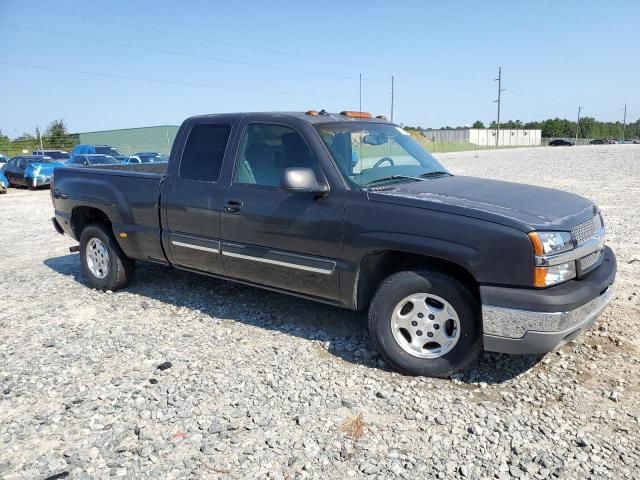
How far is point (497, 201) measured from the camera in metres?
3.73

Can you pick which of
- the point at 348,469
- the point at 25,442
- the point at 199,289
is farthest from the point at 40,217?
the point at 348,469

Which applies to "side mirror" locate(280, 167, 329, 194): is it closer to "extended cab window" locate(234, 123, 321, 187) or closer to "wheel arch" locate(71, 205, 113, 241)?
"extended cab window" locate(234, 123, 321, 187)

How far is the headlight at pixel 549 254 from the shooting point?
3236mm

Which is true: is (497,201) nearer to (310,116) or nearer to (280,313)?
(310,116)

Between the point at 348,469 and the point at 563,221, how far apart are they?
213 cm

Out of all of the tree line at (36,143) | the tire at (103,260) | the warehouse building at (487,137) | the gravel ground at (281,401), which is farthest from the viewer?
the warehouse building at (487,137)

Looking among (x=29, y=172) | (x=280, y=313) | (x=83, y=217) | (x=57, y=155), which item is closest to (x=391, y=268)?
(x=280, y=313)

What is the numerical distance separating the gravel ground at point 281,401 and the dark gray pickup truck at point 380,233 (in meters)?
0.43

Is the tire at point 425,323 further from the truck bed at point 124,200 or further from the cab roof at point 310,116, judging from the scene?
the truck bed at point 124,200

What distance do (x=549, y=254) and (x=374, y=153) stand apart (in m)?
1.82

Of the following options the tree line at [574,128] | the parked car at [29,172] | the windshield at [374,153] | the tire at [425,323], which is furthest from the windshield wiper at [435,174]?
the tree line at [574,128]

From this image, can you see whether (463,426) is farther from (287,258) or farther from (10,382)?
(10,382)

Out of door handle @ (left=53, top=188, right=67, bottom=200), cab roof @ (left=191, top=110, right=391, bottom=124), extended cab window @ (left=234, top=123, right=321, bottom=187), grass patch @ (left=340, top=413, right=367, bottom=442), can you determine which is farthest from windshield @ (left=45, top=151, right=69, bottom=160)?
grass patch @ (left=340, top=413, right=367, bottom=442)

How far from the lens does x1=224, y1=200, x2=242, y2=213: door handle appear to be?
451 centimetres
